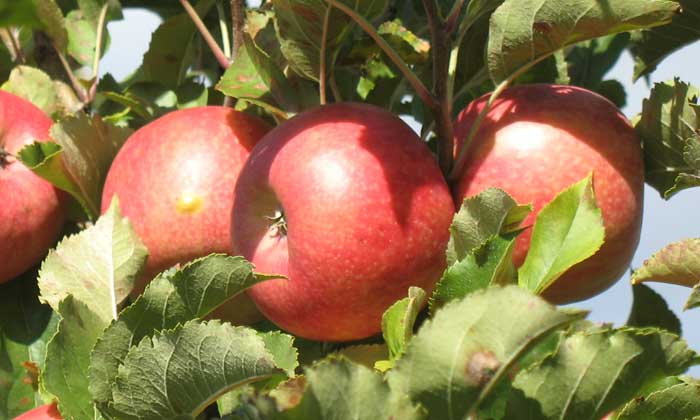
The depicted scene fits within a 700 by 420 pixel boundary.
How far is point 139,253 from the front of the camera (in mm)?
917

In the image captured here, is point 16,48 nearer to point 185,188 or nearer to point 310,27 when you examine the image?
point 185,188

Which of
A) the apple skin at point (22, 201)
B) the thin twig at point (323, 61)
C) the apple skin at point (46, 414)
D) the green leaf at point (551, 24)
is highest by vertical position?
the green leaf at point (551, 24)

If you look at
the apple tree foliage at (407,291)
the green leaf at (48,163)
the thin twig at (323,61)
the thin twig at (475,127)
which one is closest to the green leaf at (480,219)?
the apple tree foliage at (407,291)

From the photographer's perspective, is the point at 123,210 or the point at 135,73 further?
the point at 135,73

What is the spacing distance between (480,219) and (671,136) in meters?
0.25

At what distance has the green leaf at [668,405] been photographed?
2.25 feet

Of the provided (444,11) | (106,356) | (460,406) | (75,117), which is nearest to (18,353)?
(75,117)

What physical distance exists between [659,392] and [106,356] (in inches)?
16.1

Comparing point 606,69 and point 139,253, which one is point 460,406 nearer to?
point 139,253

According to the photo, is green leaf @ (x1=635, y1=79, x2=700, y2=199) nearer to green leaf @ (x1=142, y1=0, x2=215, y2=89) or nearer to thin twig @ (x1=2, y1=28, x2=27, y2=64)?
green leaf @ (x1=142, y1=0, x2=215, y2=89)

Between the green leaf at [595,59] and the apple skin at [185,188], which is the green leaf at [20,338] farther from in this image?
the green leaf at [595,59]

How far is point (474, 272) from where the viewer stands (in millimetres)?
737

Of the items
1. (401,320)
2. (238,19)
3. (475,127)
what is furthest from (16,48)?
(401,320)

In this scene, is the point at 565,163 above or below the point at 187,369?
above
